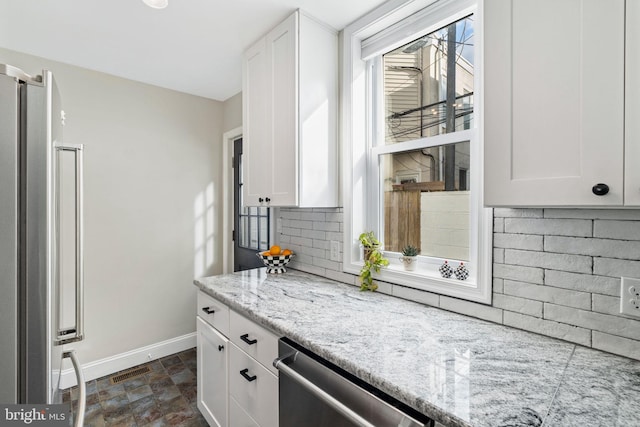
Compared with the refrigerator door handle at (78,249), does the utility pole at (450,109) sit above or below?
above

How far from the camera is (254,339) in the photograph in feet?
4.81

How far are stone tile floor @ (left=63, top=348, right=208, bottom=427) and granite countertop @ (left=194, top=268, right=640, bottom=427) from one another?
1184 mm

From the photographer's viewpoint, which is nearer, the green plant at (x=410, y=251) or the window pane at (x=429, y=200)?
the window pane at (x=429, y=200)

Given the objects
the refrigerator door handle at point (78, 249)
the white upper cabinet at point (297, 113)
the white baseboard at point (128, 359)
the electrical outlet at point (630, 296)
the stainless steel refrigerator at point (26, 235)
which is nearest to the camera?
the stainless steel refrigerator at point (26, 235)

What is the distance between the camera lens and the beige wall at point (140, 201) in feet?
8.27

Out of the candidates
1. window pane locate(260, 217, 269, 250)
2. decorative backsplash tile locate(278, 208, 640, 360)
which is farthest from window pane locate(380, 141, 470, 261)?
window pane locate(260, 217, 269, 250)

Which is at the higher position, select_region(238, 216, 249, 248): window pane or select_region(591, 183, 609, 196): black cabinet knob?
select_region(591, 183, 609, 196): black cabinet knob

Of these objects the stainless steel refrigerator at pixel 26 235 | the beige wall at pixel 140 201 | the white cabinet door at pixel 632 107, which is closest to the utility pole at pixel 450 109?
the white cabinet door at pixel 632 107

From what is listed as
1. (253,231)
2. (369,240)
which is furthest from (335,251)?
(253,231)

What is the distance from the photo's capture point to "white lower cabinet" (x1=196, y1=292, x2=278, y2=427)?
4.59ft

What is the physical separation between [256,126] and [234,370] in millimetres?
1546

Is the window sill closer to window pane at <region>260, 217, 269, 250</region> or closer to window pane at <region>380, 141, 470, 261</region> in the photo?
window pane at <region>380, 141, 470, 261</region>

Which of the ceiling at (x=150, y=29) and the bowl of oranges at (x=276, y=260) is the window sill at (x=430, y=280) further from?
the ceiling at (x=150, y=29)

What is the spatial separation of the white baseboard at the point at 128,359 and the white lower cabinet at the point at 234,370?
1100mm
